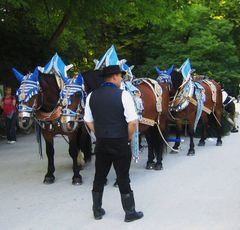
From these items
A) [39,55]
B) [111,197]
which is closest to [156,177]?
[111,197]

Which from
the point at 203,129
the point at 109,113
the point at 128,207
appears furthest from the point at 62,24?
the point at 128,207

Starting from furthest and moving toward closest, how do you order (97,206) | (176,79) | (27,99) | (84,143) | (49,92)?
1. (176,79)
2. (84,143)
3. (49,92)
4. (27,99)
5. (97,206)

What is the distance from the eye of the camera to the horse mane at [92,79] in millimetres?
7758

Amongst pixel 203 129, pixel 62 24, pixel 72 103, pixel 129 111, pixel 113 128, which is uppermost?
pixel 62 24

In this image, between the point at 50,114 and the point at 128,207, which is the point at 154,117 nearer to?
the point at 50,114

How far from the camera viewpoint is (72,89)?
7.42 m

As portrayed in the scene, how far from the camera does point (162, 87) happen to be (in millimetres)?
9625

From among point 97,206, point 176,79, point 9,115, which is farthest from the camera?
point 9,115

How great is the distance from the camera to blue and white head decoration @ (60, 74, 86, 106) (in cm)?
736

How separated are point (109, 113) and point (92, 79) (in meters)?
2.38

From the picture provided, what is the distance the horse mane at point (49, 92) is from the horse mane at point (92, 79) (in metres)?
0.51

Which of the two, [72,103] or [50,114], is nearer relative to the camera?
[72,103]

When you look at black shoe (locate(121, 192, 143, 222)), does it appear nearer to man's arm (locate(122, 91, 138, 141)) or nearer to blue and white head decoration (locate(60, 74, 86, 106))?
man's arm (locate(122, 91, 138, 141))

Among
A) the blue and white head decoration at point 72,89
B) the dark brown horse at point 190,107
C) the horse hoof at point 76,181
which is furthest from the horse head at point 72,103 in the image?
the dark brown horse at point 190,107
